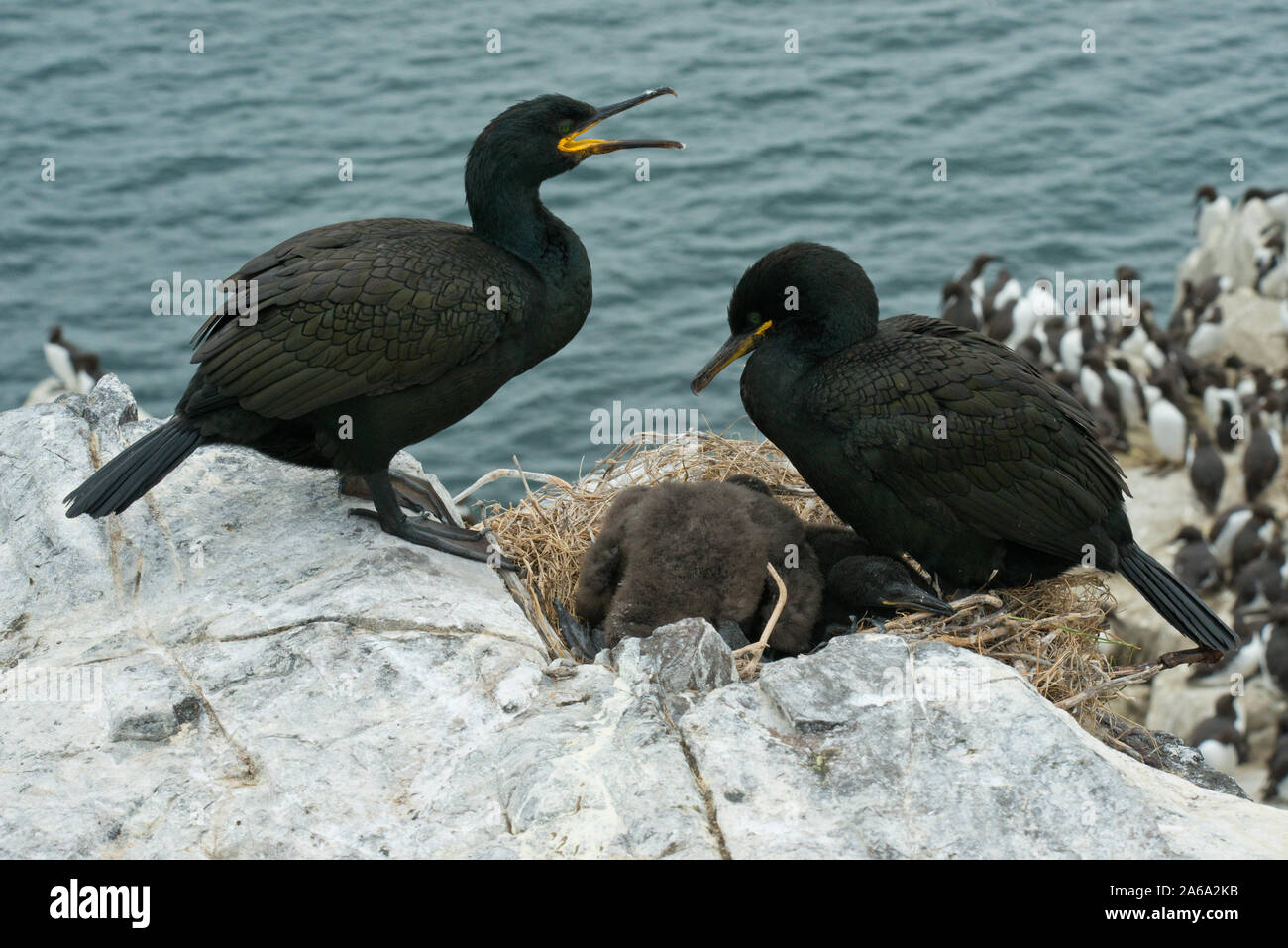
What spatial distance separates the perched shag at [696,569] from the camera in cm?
491

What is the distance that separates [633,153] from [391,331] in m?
14.9

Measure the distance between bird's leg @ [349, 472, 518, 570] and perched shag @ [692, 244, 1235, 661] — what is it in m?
1.00

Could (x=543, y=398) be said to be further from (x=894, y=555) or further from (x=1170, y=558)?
(x=894, y=555)

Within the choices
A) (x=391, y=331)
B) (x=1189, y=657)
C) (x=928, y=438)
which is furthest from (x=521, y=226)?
(x=1189, y=657)

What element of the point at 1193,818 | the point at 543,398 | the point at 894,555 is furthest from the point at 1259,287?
the point at 1193,818

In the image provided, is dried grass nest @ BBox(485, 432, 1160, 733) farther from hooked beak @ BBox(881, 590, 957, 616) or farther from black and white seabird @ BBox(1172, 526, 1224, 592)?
black and white seabird @ BBox(1172, 526, 1224, 592)

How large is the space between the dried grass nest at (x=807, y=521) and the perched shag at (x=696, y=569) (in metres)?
0.26

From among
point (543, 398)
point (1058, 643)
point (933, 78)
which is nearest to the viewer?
point (1058, 643)

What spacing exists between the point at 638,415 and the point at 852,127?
27.6 feet

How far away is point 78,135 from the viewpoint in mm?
18359

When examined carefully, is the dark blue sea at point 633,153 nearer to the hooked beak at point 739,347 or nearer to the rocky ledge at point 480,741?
the hooked beak at point 739,347

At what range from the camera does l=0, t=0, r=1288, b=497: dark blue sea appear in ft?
50.3

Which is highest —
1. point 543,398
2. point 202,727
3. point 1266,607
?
point 202,727

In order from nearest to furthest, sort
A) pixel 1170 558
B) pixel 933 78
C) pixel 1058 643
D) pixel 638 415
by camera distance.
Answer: pixel 1058 643 < pixel 638 415 < pixel 1170 558 < pixel 933 78
